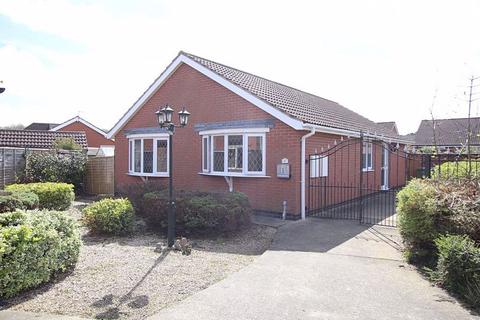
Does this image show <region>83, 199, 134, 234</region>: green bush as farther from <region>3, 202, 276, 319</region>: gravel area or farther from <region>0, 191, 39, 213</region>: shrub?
<region>0, 191, 39, 213</region>: shrub

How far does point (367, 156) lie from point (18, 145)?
1885 centimetres

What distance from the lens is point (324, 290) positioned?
538cm

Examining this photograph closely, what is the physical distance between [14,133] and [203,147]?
15172mm

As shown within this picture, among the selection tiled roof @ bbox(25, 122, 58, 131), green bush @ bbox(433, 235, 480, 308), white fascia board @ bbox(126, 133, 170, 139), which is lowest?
green bush @ bbox(433, 235, 480, 308)

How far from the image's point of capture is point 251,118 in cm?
1186

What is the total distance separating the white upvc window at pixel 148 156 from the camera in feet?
48.1

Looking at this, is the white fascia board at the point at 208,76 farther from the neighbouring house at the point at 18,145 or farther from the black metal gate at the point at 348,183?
the neighbouring house at the point at 18,145

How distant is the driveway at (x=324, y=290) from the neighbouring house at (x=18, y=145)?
46.2ft

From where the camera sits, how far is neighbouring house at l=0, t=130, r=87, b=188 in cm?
1661

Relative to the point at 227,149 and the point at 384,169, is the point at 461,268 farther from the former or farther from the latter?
the point at 384,169

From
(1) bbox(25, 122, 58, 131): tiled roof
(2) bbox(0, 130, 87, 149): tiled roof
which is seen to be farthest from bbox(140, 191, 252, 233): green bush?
(1) bbox(25, 122, 58, 131): tiled roof

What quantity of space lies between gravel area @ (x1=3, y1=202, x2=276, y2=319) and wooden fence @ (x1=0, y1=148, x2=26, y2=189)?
10.3 metres

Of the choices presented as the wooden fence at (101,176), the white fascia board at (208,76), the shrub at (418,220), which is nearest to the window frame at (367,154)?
the white fascia board at (208,76)

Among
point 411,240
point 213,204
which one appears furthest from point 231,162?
point 411,240
